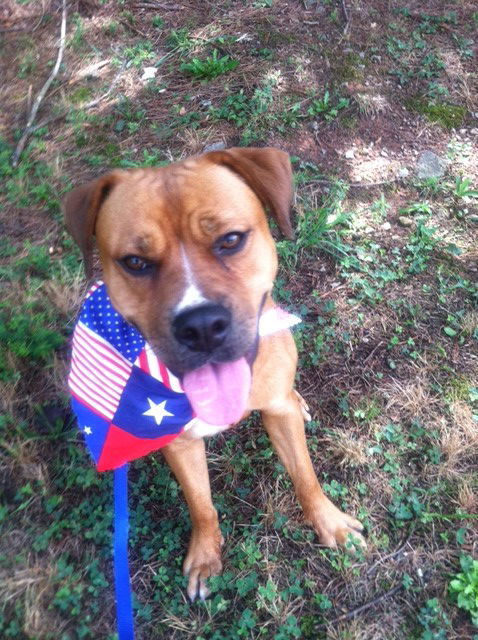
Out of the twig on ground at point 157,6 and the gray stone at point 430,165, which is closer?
the gray stone at point 430,165

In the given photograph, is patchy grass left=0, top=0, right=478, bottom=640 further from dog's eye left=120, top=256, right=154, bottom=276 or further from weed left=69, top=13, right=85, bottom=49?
dog's eye left=120, top=256, right=154, bottom=276

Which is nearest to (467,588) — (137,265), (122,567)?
(122,567)

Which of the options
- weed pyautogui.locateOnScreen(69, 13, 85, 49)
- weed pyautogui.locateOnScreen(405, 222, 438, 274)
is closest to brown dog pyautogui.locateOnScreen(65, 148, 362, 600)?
weed pyautogui.locateOnScreen(405, 222, 438, 274)

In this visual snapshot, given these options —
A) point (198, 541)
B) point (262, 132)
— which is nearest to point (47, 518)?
point (198, 541)

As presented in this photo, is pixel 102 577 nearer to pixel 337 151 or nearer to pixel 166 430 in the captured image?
pixel 166 430

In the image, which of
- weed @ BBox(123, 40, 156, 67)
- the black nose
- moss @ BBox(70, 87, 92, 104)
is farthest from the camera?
weed @ BBox(123, 40, 156, 67)

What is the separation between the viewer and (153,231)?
81.7 inches

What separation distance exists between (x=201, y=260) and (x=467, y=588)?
1.89 metres

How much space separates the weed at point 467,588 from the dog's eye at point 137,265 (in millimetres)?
1963

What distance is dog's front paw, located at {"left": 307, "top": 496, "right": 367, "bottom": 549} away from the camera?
8.89 feet

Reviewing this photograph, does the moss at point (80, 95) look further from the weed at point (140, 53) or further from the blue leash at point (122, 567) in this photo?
the blue leash at point (122, 567)

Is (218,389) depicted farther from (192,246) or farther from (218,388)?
(192,246)

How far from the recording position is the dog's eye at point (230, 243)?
213cm

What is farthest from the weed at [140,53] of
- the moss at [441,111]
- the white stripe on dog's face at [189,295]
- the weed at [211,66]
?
the white stripe on dog's face at [189,295]
